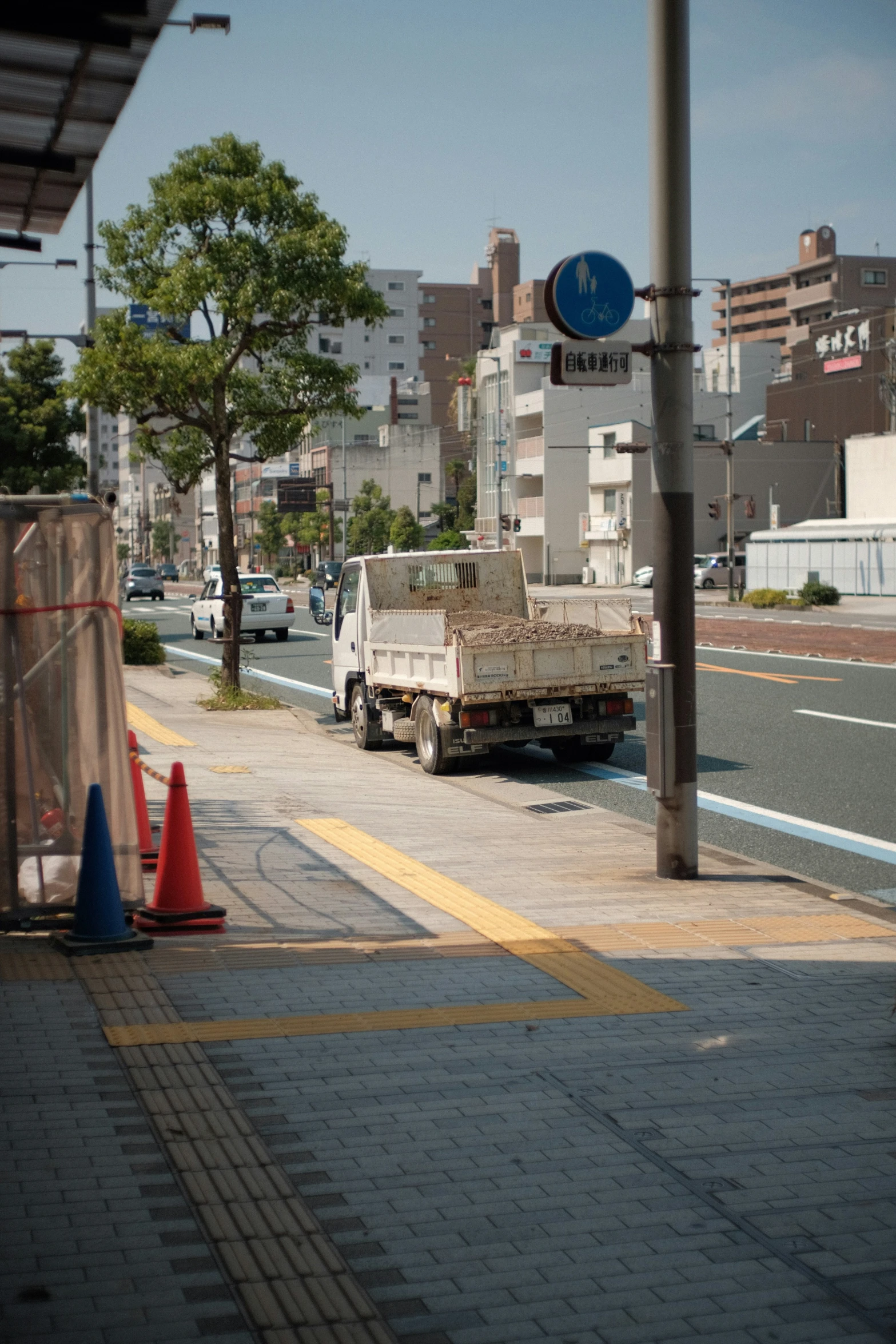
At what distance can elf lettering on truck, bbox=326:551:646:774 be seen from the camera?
14047 millimetres

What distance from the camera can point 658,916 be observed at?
8.20 metres

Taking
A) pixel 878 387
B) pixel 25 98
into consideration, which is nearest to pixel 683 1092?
pixel 25 98

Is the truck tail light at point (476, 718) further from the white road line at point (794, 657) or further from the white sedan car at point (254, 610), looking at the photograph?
the white sedan car at point (254, 610)

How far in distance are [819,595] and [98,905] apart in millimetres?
48726

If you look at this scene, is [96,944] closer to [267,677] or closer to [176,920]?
[176,920]

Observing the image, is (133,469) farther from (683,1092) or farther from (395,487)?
(683,1092)

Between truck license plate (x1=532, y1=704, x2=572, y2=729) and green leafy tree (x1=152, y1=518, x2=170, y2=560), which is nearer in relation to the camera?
truck license plate (x1=532, y1=704, x2=572, y2=729)

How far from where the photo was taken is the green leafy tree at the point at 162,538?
153250mm

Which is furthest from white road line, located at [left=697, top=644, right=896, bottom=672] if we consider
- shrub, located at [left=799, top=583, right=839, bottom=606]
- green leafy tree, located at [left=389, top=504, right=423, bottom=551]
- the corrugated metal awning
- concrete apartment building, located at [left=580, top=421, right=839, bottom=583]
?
green leafy tree, located at [left=389, top=504, right=423, bottom=551]

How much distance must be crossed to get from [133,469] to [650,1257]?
7521 inches

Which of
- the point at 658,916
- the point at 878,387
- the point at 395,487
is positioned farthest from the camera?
the point at 395,487

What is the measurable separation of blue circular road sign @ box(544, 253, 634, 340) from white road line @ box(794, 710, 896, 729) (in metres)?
9.92

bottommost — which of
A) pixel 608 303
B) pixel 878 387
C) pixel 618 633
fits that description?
pixel 618 633

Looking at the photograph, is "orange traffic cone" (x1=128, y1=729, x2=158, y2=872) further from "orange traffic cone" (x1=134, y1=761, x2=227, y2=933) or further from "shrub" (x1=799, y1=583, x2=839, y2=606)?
"shrub" (x1=799, y1=583, x2=839, y2=606)
